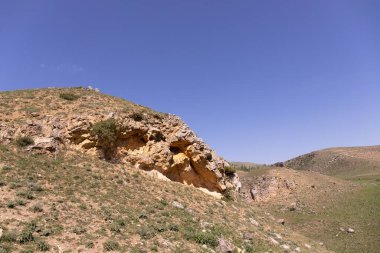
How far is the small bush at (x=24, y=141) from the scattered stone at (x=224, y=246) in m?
14.5

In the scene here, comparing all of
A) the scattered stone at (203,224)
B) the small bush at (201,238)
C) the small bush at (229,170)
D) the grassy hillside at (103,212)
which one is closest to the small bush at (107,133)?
the grassy hillside at (103,212)

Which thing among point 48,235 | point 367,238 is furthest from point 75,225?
point 367,238

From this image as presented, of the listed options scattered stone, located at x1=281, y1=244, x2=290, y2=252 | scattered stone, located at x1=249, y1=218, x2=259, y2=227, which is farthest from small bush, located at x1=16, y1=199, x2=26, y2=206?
scattered stone, located at x1=249, y1=218, x2=259, y2=227

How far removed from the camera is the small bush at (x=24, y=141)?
23125 mm

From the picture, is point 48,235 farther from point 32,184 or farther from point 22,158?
point 22,158

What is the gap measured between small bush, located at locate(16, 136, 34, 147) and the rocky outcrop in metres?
0.35

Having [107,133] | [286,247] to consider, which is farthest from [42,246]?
[286,247]

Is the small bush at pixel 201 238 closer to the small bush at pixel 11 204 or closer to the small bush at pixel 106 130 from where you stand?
the small bush at pixel 11 204

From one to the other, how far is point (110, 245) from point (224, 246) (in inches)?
260

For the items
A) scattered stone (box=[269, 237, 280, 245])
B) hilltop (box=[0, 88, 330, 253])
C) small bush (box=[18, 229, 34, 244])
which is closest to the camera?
small bush (box=[18, 229, 34, 244])

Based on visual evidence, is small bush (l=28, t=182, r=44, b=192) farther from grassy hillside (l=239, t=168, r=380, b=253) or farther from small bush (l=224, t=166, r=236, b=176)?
grassy hillside (l=239, t=168, r=380, b=253)

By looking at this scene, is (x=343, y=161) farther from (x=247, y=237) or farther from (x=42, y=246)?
(x=42, y=246)

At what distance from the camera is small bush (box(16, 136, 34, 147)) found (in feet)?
75.9

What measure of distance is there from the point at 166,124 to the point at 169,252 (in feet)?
52.1
